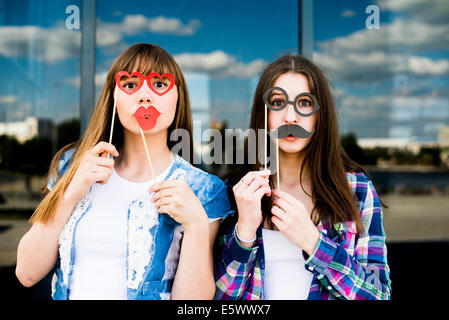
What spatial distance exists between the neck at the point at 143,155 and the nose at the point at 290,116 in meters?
0.37

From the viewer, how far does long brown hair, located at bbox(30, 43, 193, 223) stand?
1086mm

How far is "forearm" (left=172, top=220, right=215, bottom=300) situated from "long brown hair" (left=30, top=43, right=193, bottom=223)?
32cm

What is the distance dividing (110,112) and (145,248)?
0.43 meters

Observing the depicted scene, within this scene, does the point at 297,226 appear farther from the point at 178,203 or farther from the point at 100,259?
the point at 100,259

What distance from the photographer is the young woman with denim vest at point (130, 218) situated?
1.04 m

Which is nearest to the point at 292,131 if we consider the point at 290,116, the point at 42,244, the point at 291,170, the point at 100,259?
the point at 290,116

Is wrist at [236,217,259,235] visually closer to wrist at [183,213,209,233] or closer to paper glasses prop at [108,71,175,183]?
wrist at [183,213,209,233]

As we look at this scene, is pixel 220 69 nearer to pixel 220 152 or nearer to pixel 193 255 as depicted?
pixel 220 152

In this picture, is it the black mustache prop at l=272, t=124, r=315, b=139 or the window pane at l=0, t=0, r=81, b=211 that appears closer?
the black mustache prop at l=272, t=124, r=315, b=139

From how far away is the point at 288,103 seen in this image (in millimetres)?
1141

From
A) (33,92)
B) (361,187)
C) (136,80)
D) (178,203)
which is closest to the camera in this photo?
(178,203)

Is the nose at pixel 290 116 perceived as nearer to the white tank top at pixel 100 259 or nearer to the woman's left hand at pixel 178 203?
the woman's left hand at pixel 178 203

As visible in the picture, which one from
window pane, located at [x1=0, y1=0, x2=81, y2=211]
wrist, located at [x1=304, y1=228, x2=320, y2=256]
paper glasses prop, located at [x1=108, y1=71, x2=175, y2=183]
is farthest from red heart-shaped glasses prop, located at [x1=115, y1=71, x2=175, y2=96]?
window pane, located at [x1=0, y1=0, x2=81, y2=211]

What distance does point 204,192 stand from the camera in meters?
1.16
